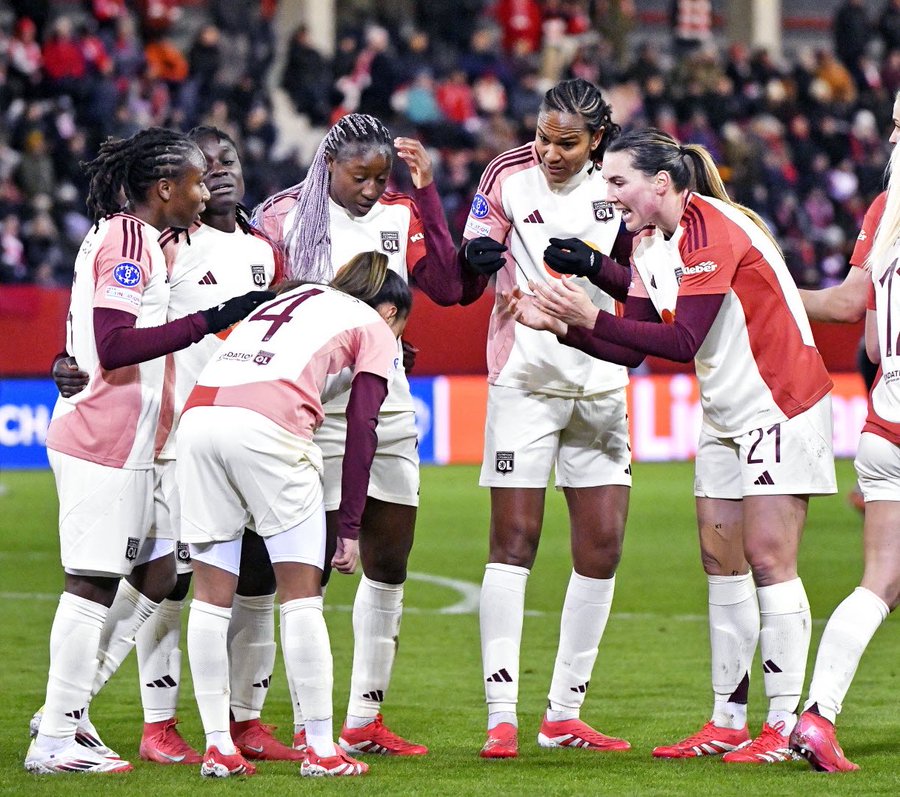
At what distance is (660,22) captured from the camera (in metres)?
24.7

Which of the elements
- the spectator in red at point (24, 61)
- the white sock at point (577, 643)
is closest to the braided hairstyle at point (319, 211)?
the white sock at point (577, 643)

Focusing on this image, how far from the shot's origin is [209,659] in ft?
15.5

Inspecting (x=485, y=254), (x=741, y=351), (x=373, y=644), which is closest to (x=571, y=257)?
(x=485, y=254)

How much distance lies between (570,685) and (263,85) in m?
15.3

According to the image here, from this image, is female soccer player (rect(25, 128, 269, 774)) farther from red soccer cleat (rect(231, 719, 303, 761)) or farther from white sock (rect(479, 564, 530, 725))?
white sock (rect(479, 564, 530, 725))

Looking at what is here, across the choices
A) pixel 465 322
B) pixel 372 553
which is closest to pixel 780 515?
pixel 372 553

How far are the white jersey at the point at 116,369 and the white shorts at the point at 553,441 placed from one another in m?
1.23

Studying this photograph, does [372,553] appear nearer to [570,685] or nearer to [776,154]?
[570,685]

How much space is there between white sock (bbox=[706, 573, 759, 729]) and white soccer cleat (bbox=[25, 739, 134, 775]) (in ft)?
6.65

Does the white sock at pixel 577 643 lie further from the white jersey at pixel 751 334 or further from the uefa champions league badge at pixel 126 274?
the uefa champions league badge at pixel 126 274


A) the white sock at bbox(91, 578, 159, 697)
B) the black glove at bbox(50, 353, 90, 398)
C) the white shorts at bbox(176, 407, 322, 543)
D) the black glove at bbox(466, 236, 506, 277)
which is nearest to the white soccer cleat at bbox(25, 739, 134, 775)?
the white sock at bbox(91, 578, 159, 697)

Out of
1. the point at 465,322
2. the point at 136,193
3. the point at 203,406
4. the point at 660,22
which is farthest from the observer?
the point at 660,22

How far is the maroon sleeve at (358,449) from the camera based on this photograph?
4715 mm

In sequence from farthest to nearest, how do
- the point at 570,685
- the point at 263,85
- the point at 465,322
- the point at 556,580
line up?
1. the point at 263,85
2. the point at 465,322
3. the point at 556,580
4. the point at 570,685
